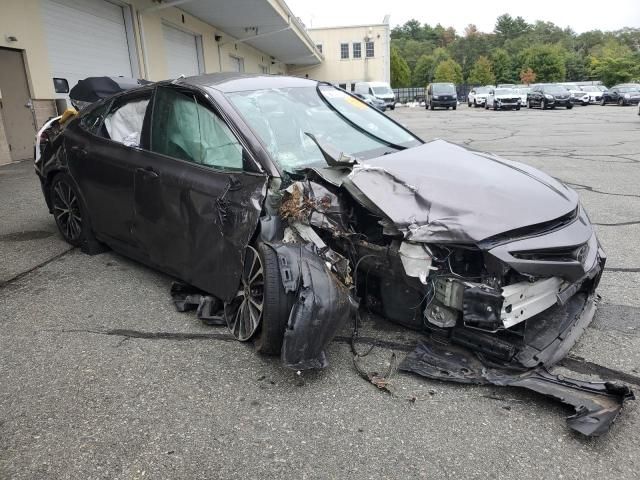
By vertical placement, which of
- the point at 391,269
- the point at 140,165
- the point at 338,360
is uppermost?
the point at 140,165

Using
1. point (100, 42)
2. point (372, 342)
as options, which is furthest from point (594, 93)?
point (372, 342)

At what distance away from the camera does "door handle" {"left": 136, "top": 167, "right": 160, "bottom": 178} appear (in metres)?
3.59

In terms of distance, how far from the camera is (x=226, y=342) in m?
3.13

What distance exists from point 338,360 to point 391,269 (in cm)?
62

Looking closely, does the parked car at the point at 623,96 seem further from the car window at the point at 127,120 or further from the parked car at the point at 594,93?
the car window at the point at 127,120

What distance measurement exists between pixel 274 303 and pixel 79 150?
2.83 meters

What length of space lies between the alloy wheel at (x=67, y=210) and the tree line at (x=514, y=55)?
6320 centimetres

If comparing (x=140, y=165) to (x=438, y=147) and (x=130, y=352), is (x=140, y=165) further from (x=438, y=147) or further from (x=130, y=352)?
(x=438, y=147)

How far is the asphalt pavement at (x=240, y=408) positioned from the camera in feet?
6.96

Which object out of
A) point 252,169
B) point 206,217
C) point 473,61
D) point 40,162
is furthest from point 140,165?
point 473,61

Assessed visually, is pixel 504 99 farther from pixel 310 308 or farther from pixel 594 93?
pixel 310 308

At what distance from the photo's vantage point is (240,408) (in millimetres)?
2492

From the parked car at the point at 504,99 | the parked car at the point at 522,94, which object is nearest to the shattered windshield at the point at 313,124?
the parked car at the point at 504,99

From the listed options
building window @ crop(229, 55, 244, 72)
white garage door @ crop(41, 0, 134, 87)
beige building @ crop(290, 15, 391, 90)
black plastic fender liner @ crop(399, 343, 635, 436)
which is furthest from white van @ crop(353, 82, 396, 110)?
black plastic fender liner @ crop(399, 343, 635, 436)
